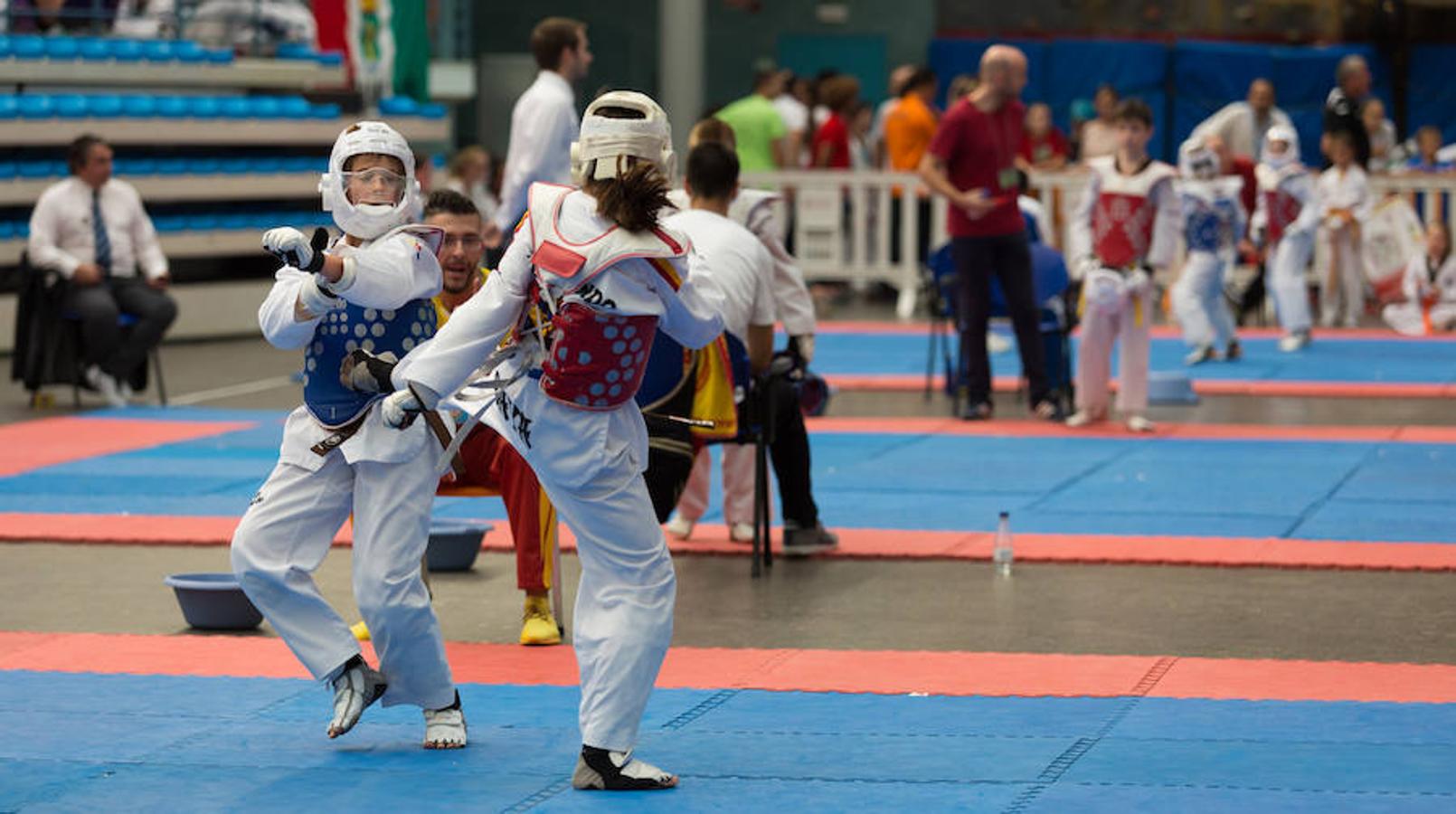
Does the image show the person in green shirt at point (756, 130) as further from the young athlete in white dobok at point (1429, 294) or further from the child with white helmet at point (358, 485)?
the child with white helmet at point (358, 485)

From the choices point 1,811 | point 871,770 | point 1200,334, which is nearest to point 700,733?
point 871,770

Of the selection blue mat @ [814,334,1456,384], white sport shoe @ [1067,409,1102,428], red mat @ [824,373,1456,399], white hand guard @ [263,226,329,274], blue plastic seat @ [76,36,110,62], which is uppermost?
blue plastic seat @ [76,36,110,62]

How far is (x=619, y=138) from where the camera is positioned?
5.80 meters

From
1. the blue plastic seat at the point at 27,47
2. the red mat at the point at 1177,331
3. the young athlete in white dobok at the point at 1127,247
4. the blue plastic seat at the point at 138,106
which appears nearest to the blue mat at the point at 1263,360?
the red mat at the point at 1177,331

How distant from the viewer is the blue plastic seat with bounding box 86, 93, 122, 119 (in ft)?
62.3

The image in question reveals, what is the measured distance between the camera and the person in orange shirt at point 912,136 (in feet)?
68.1

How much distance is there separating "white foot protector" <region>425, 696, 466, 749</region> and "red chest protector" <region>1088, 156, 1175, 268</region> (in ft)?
25.5

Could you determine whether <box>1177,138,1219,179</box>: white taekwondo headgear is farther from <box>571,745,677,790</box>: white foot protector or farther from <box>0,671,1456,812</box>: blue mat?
<box>571,745,677,790</box>: white foot protector

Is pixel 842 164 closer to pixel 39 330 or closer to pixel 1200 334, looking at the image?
pixel 1200 334

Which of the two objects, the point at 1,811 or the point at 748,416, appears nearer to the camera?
the point at 1,811

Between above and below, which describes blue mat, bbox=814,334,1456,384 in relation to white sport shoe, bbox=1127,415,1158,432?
below

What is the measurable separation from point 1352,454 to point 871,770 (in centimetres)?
742

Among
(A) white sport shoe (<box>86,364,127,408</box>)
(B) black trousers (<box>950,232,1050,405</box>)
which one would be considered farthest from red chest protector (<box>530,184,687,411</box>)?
(A) white sport shoe (<box>86,364,127,408</box>)

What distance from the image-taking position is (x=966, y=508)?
35.3 ft
